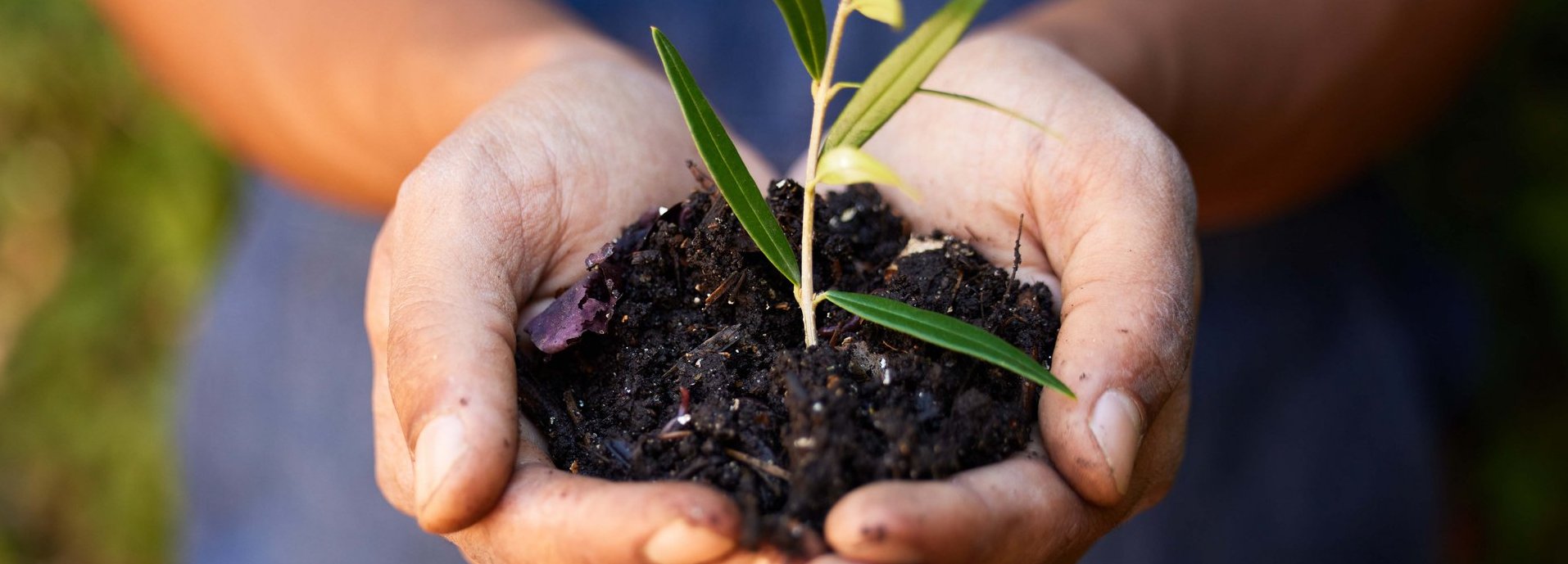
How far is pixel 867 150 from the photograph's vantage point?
216cm

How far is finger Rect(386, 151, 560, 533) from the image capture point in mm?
1283

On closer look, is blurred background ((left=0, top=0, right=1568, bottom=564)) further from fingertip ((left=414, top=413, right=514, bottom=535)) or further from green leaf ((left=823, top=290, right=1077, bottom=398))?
fingertip ((left=414, top=413, right=514, bottom=535))

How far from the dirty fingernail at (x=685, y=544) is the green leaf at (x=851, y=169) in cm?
45

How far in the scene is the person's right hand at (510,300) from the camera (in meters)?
1.25

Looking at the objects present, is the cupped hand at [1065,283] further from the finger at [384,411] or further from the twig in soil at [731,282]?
the finger at [384,411]

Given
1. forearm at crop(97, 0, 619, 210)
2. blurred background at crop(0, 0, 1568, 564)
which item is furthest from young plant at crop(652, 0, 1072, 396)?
blurred background at crop(0, 0, 1568, 564)

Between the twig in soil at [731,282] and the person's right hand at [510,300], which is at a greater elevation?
the person's right hand at [510,300]

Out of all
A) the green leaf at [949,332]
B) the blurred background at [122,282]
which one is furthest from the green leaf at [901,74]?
the blurred background at [122,282]

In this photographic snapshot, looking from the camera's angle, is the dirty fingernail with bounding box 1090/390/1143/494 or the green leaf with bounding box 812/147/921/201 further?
the dirty fingernail with bounding box 1090/390/1143/494

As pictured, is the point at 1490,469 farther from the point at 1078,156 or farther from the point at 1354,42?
the point at 1078,156

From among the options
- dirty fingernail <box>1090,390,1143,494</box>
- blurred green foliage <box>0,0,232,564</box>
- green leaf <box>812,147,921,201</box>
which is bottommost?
blurred green foliage <box>0,0,232,564</box>

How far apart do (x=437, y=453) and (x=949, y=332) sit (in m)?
0.67

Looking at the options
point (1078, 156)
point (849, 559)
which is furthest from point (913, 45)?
point (849, 559)

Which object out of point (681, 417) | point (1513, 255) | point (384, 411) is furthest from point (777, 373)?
point (1513, 255)
